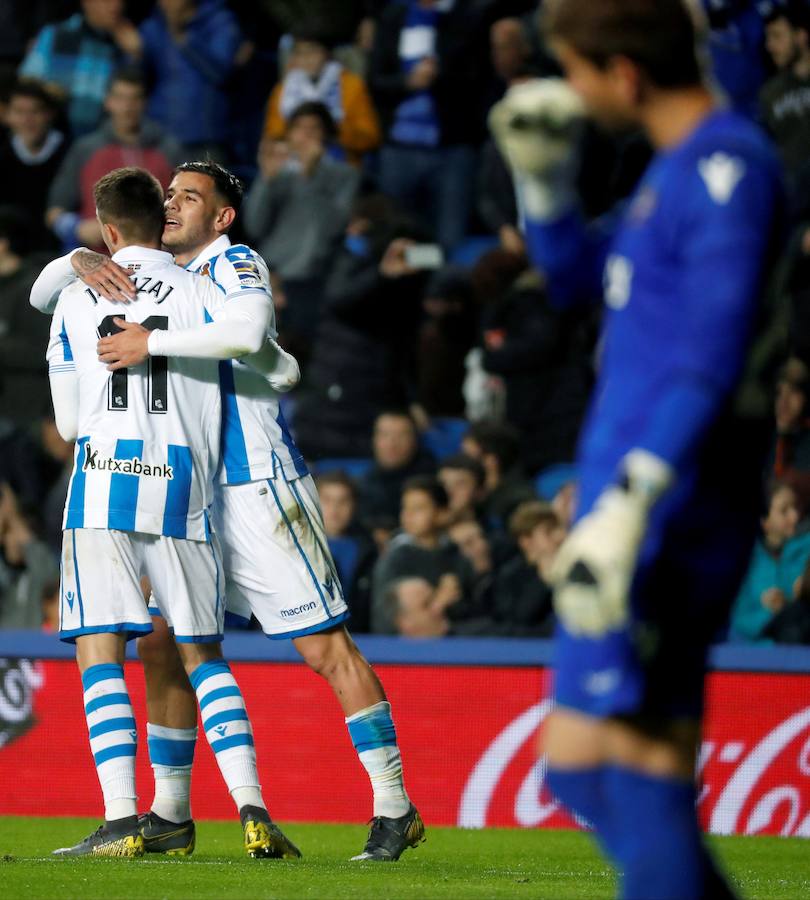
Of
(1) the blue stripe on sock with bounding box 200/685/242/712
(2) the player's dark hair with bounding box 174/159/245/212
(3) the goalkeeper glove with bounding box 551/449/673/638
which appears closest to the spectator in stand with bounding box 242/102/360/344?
(2) the player's dark hair with bounding box 174/159/245/212

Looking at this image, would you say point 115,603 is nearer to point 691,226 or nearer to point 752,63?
point 691,226

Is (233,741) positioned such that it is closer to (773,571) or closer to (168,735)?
(168,735)

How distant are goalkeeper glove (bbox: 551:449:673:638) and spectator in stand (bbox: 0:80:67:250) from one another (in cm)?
999

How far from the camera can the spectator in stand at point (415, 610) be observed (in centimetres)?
924

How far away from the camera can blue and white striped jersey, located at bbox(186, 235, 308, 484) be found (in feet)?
19.7

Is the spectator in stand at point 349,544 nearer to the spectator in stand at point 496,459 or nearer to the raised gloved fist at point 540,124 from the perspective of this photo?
the spectator in stand at point 496,459

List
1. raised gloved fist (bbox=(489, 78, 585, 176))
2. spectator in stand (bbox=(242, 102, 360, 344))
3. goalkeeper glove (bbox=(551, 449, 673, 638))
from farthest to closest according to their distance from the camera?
1. spectator in stand (bbox=(242, 102, 360, 344))
2. raised gloved fist (bbox=(489, 78, 585, 176))
3. goalkeeper glove (bbox=(551, 449, 673, 638))

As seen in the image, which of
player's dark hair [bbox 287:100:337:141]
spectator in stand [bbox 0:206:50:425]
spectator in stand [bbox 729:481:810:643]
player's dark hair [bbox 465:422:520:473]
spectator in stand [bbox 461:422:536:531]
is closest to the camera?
spectator in stand [bbox 729:481:810:643]

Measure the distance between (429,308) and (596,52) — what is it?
819 cm

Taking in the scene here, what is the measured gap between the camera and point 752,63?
463 inches

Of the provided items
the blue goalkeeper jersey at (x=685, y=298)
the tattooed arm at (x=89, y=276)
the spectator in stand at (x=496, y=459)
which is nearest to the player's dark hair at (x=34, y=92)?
the spectator in stand at (x=496, y=459)

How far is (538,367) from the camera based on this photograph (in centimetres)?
1082

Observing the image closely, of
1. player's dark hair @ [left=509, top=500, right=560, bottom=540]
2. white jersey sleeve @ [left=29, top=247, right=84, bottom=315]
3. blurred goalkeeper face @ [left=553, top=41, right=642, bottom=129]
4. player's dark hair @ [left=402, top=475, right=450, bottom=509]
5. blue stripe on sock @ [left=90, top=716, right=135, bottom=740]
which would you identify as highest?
blurred goalkeeper face @ [left=553, top=41, right=642, bottom=129]

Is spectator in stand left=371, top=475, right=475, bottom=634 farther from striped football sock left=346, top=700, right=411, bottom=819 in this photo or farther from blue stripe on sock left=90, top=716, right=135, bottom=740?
blue stripe on sock left=90, top=716, right=135, bottom=740
